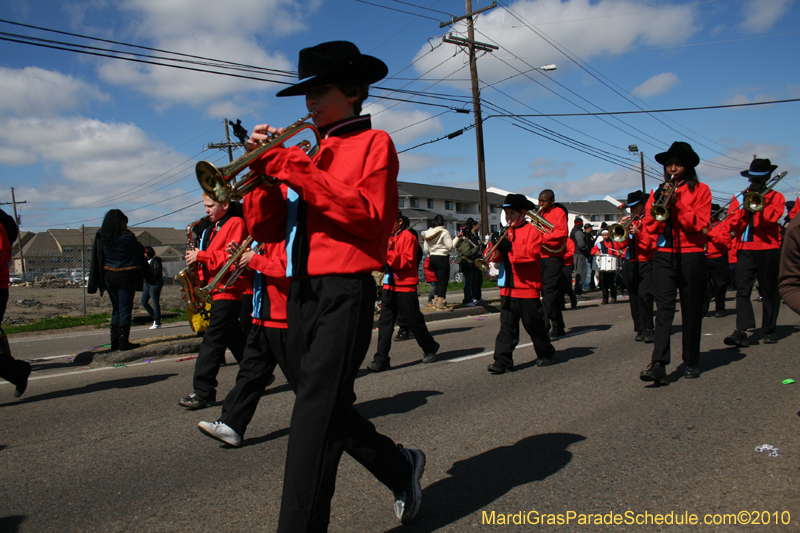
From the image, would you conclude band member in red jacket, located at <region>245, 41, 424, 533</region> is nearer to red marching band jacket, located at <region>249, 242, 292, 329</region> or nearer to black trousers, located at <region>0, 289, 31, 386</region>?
red marching band jacket, located at <region>249, 242, 292, 329</region>

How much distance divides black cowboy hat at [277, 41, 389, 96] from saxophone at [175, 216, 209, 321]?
3.75 meters

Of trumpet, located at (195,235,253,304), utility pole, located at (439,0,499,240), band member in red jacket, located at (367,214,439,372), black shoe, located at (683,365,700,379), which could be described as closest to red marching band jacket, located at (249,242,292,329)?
trumpet, located at (195,235,253,304)

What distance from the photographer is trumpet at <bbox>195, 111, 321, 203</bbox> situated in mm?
2260

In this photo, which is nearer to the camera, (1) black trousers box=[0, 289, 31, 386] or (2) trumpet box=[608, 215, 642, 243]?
(1) black trousers box=[0, 289, 31, 386]

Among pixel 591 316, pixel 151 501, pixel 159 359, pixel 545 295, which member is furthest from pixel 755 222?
pixel 159 359

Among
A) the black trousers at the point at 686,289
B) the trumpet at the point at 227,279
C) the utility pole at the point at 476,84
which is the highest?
the utility pole at the point at 476,84

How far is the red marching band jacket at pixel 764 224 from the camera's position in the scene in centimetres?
745

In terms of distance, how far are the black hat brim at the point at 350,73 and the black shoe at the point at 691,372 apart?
15.6 feet

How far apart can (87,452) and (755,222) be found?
795 centimetres

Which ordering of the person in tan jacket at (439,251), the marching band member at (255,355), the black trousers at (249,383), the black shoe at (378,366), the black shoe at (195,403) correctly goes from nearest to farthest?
the marching band member at (255,355) < the black trousers at (249,383) < the black shoe at (195,403) < the black shoe at (378,366) < the person in tan jacket at (439,251)

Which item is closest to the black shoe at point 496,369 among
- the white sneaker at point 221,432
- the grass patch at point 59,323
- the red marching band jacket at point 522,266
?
the red marching band jacket at point 522,266

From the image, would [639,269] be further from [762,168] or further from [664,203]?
[664,203]

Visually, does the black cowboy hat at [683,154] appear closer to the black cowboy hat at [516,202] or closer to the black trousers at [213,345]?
the black cowboy hat at [516,202]

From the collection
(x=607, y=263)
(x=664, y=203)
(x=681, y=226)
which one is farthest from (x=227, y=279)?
(x=607, y=263)
